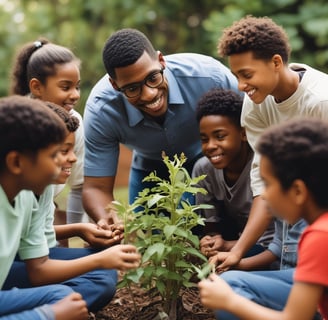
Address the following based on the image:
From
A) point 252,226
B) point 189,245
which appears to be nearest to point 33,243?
point 189,245

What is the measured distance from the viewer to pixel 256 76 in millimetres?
3145

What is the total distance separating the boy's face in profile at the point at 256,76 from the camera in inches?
124

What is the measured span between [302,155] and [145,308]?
1.29 meters

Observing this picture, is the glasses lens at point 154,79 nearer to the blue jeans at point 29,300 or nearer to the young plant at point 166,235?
the young plant at point 166,235

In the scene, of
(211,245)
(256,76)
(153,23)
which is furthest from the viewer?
(153,23)

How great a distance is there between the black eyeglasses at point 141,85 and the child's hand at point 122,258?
1065 millimetres

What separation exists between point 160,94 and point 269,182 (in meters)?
1.41

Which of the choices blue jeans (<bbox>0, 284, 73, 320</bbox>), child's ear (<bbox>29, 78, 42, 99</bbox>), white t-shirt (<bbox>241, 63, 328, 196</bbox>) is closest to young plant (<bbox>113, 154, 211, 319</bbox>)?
blue jeans (<bbox>0, 284, 73, 320</bbox>)

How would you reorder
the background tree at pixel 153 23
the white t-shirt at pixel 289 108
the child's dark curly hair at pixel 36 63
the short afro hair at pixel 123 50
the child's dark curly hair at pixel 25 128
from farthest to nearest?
the background tree at pixel 153 23 < the child's dark curly hair at pixel 36 63 < the short afro hair at pixel 123 50 < the white t-shirt at pixel 289 108 < the child's dark curly hair at pixel 25 128

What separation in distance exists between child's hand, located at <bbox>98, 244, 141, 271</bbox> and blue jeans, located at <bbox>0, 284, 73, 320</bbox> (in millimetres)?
244

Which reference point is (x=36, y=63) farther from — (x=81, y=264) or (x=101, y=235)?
(x=81, y=264)

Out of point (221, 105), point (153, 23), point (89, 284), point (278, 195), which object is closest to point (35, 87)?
point (221, 105)

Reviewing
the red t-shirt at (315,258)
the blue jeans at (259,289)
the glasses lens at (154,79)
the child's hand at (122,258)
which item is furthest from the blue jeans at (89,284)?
the red t-shirt at (315,258)

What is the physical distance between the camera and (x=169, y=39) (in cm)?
1038
